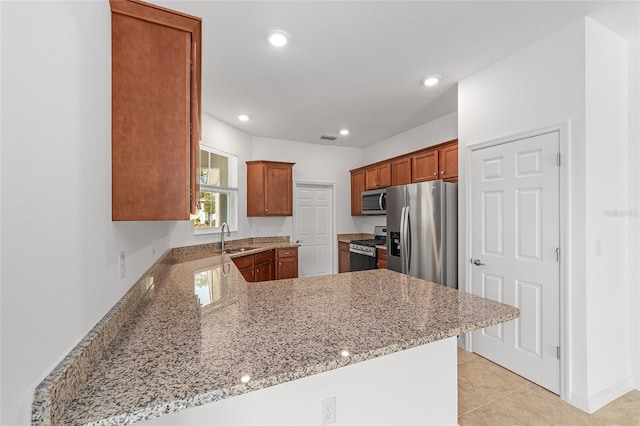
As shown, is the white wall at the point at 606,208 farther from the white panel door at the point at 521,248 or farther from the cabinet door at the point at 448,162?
the cabinet door at the point at 448,162

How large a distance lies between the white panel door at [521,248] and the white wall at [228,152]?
127 inches

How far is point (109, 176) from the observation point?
3.77 ft

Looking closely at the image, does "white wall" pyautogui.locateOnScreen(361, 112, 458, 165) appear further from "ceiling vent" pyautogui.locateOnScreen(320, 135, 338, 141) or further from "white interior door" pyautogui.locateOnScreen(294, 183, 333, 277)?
"white interior door" pyautogui.locateOnScreen(294, 183, 333, 277)

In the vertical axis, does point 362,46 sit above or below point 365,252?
above

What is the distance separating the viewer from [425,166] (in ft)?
12.4

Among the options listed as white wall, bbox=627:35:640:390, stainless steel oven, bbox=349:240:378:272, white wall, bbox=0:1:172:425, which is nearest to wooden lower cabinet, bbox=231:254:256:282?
stainless steel oven, bbox=349:240:378:272

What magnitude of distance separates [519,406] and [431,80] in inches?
110

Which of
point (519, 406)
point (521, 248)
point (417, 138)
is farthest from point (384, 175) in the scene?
point (519, 406)

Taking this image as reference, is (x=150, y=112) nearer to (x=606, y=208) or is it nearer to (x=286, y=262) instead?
(x=606, y=208)

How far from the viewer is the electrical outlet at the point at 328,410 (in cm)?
119

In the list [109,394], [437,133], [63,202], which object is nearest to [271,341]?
[109,394]

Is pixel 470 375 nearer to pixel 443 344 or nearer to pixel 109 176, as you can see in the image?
pixel 443 344

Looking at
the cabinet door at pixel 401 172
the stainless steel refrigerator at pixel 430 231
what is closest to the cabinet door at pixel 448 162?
the stainless steel refrigerator at pixel 430 231

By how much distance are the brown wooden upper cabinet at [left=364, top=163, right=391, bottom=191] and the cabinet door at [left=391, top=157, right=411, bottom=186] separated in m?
0.11
